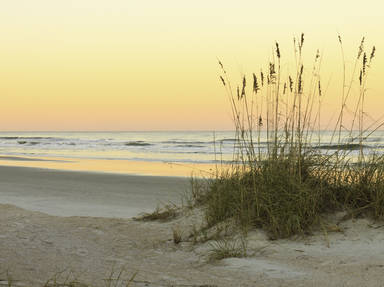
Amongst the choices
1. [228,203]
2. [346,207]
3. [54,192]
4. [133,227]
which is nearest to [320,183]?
[346,207]

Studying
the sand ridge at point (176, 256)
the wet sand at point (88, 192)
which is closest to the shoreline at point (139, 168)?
the wet sand at point (88, 192)

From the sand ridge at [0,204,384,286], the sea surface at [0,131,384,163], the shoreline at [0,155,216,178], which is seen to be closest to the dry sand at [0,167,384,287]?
the sand ridge at [0,204,384,286]

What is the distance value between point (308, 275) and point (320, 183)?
1.51 m

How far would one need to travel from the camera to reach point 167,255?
4.78 meters

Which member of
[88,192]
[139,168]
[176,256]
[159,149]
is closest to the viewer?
[176,256]

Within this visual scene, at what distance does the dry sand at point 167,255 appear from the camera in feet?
12.3

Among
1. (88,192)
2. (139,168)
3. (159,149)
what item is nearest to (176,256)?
(88,192)

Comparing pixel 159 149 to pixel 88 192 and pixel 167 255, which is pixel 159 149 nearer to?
pixel 88 192

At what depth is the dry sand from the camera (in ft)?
12.3

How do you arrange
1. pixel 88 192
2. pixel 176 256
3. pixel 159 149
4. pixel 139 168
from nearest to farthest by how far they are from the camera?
pixel 176 256 → pixel 88 192 → pixel 139 168 → pixel 159 149

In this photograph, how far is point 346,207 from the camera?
512 cm

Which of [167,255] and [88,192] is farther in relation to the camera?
[88,192]

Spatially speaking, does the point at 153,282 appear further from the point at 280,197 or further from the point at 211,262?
the point at 280,197

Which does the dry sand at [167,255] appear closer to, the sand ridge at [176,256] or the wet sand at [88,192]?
the sand ridge at [176,256]
